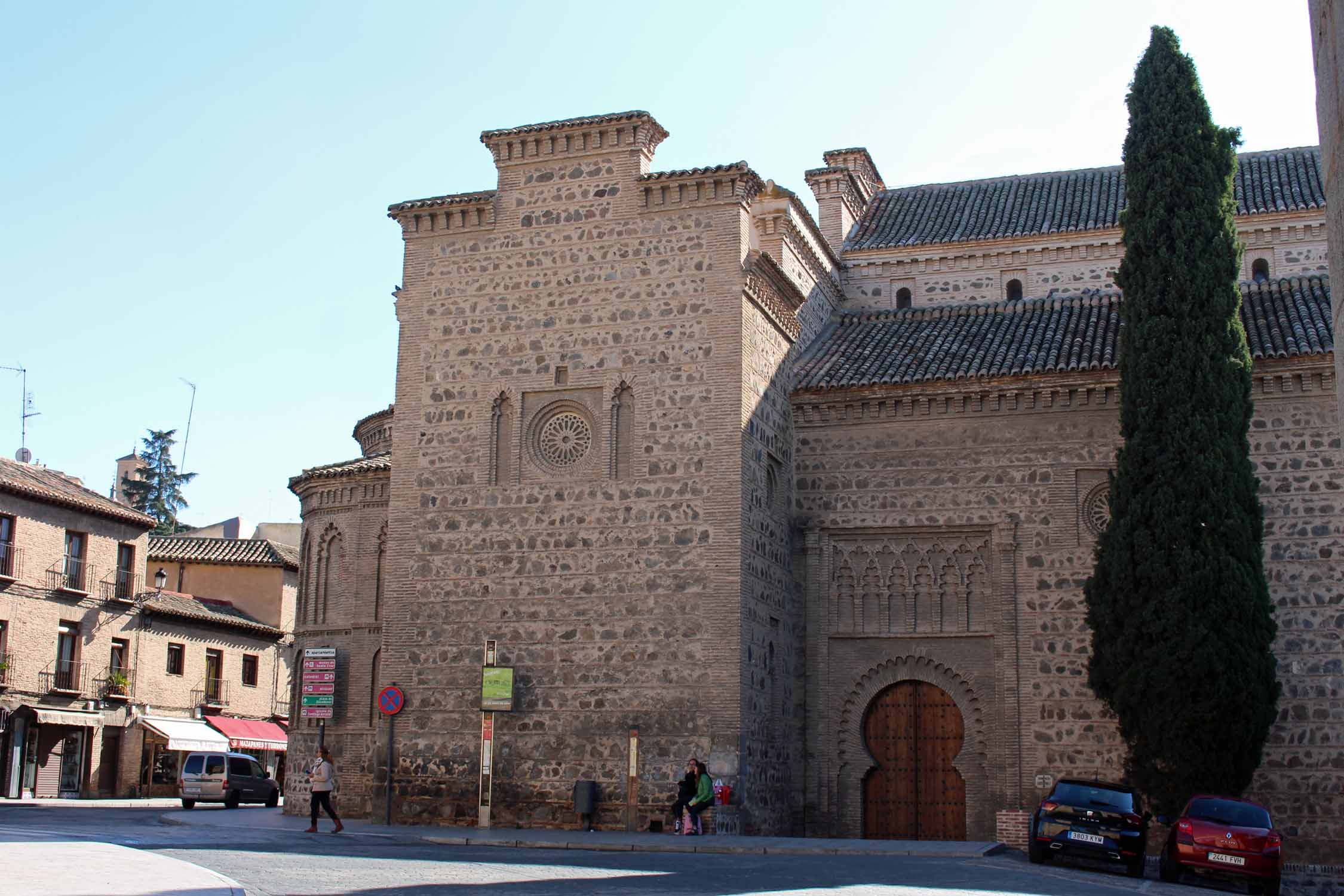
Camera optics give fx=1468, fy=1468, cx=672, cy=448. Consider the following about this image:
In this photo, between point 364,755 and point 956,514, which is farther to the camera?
point 364,755

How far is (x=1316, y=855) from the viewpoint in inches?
741

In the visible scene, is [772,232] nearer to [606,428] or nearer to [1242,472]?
[606,428]

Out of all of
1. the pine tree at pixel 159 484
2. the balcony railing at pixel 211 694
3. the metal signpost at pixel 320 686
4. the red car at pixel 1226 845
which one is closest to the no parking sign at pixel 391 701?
the metal signpost at pixel 320 686

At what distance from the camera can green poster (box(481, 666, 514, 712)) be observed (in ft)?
63.6

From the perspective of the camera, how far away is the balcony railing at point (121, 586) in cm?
3362

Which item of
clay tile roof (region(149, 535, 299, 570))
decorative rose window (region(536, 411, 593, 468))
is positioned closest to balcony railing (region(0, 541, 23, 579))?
clay tile roof (region(149, 535, 299, 570))

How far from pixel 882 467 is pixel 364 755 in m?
9.66

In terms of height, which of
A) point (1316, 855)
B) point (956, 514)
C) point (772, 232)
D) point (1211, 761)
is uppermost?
point (772, 232)

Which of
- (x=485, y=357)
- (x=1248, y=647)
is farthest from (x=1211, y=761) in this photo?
(x=485, y=357)

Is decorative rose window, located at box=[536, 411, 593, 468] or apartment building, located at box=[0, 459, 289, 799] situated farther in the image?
apartment building, located at box=[0, 459, 289, 799]

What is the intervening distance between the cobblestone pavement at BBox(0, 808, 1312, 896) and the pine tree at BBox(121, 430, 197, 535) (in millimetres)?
41979

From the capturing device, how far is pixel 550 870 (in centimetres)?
1275

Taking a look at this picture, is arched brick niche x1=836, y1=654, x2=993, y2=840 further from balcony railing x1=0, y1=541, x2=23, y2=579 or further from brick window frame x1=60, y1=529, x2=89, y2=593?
brick window frame x1=60, y1=529, x2=89, y2=593

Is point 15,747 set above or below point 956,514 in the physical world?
below
